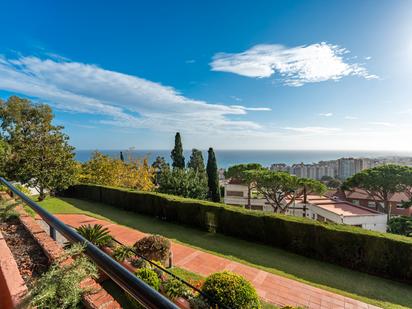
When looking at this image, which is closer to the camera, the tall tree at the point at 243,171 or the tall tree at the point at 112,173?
the tall tree at the point at 112,173

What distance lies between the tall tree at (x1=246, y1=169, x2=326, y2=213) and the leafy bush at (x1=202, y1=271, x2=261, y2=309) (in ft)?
51.5

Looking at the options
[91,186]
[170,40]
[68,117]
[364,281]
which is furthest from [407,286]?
[68,117]

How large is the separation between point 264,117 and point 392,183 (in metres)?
14.4

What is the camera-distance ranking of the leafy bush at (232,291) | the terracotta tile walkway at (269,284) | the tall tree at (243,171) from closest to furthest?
the leafy bush at (232,291) → the terracotta tile walkway at (269,284) → the tall tree at (243,171)

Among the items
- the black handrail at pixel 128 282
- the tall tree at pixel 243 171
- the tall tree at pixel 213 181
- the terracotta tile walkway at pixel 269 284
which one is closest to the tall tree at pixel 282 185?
the tall tree at pixel 243 171

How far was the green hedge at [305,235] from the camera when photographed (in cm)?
750

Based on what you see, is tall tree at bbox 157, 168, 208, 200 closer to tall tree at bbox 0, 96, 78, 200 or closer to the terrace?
tall tree at bbox 0, 96, 78, 200

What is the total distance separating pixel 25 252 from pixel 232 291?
3.28 metres

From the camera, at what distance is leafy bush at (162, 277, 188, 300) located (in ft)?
14.3

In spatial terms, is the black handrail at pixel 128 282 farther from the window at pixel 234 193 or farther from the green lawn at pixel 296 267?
the window at pixel 234 193

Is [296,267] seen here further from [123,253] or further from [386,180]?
[386,180]

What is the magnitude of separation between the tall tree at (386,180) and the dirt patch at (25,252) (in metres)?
25.1

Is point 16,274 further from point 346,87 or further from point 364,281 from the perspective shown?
point 346,87

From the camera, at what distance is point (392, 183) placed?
21281mm
